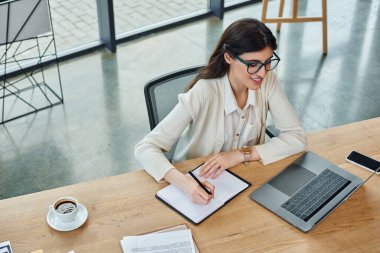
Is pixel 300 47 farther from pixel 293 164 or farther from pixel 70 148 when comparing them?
pixel 293 164

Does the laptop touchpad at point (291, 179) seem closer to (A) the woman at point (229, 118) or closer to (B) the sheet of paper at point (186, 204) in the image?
(A) the woman at point (229, 118)

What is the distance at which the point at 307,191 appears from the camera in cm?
220

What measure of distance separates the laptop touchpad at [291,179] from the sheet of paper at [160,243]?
1.47 ft

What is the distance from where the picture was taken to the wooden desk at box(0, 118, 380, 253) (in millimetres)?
1936

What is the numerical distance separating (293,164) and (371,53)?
2.80 m

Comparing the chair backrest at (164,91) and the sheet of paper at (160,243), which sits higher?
the chair backrest at (164,91)

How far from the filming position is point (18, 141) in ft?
12.2

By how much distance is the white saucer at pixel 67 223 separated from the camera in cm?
197

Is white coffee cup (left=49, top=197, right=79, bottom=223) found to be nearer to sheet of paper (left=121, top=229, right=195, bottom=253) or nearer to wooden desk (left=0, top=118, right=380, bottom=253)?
wooden desk (left=0, top=118, right=380, bottom=253)

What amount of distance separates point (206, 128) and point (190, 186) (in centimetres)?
39

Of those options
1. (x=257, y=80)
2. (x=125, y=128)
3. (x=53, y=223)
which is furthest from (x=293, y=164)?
(x=125, y=128)

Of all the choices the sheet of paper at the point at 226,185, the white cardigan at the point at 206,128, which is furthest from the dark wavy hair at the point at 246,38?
the sheet of paper at the point at 226,185

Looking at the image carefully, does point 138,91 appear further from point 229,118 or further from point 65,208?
point 65,208

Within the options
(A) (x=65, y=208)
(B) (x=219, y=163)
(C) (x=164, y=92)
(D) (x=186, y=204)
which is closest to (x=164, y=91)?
(C) (x=164, y=92)
